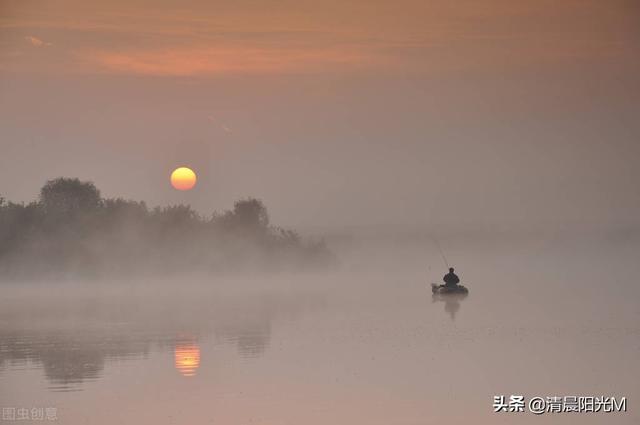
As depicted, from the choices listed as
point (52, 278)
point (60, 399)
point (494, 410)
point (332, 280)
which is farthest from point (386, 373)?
point (52, 278)

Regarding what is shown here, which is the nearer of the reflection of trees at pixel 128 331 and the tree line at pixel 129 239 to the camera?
the reflection of trees at pixel 128 331

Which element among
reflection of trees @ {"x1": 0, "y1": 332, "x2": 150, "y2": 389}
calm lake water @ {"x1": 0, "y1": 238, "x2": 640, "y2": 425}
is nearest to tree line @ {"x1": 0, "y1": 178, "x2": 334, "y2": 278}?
calm lake water @ {"x1": 0, "y1": 238, "x2": 640, "y2": 425}

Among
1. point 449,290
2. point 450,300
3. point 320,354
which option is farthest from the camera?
point 449,290

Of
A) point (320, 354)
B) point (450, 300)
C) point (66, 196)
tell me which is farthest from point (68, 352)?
point (66, 196)

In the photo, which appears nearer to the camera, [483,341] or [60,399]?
[60,399]

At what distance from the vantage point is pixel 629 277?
73.6m

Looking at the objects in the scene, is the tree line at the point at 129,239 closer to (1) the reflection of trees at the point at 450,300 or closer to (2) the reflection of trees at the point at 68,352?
(1) the reflection of trees at the point at 450,300

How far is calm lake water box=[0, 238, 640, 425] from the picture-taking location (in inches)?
1013

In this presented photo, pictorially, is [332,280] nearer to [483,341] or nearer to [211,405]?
[483,341]

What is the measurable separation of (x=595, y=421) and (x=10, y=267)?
76462 mm

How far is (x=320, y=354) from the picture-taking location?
3422cm

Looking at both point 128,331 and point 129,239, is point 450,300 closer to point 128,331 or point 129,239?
point 128,331

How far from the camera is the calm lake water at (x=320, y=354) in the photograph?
25.7 meters

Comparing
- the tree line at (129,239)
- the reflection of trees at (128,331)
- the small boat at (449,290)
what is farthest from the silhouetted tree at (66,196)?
the small boat at (449,290)
